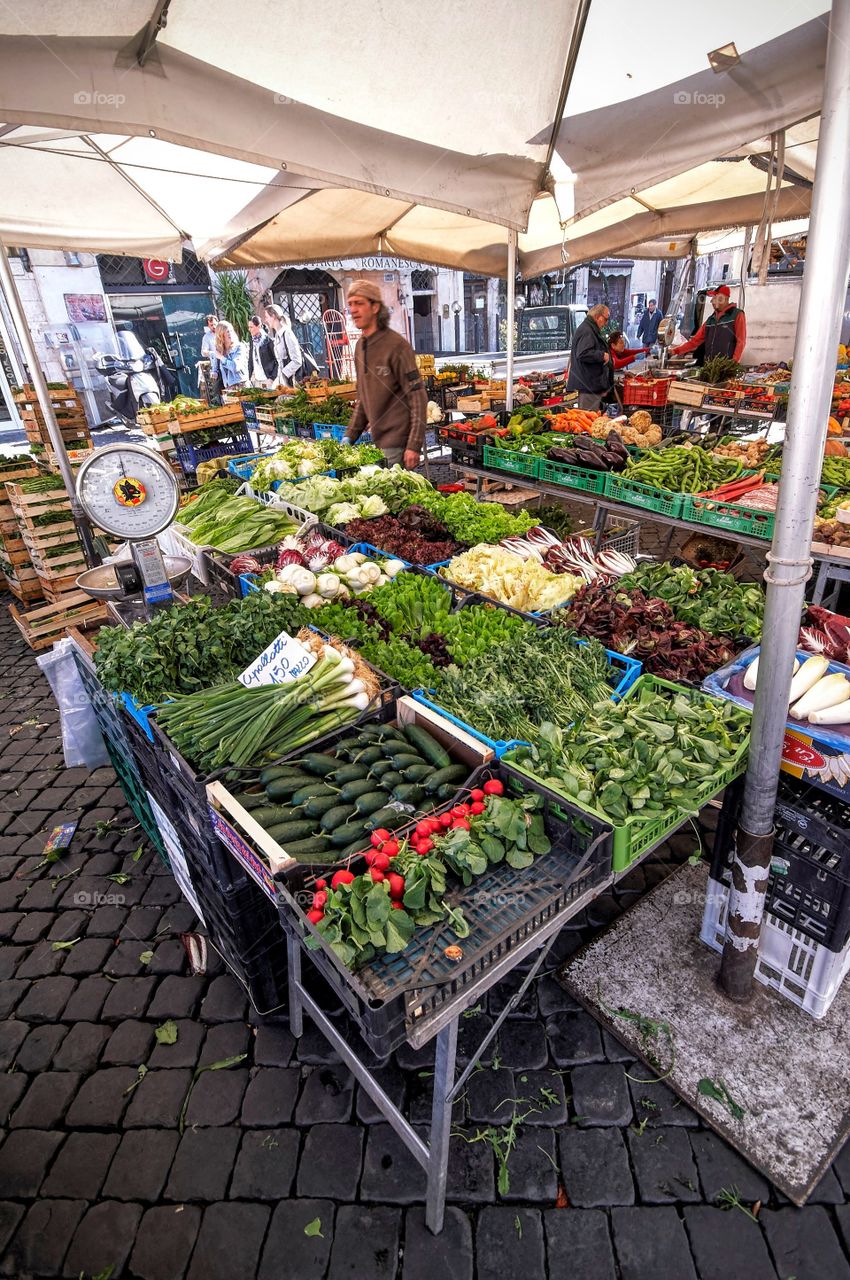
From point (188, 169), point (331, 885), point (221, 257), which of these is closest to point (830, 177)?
point (331, 885)

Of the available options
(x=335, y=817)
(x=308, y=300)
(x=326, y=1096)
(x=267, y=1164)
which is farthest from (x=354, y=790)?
(x=308, y=300)

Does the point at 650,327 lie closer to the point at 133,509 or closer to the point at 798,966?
the point at 133,509

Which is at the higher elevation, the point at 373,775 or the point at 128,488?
the point at 128,488

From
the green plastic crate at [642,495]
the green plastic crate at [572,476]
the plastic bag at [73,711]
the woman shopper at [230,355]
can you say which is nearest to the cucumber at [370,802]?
the plastic bag at [73,711]

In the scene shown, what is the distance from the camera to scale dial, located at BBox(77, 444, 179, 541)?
128 inches

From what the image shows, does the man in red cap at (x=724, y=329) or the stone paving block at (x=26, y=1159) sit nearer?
the stone paving block at (x=26, y=1159)

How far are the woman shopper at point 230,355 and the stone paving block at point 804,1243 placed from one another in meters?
20.3

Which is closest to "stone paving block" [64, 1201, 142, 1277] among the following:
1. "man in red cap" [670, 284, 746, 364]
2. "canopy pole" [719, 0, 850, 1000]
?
"canopy pole" [719, 0, 850, 1000]

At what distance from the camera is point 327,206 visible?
809 cm

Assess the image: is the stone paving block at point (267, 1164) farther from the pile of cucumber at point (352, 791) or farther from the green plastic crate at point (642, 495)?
the green plastic crate at point (642, 495)

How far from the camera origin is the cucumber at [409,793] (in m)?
2.27

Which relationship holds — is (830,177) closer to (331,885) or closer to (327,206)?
(331,885)

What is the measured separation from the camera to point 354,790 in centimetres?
231

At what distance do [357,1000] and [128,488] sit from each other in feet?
9.15
